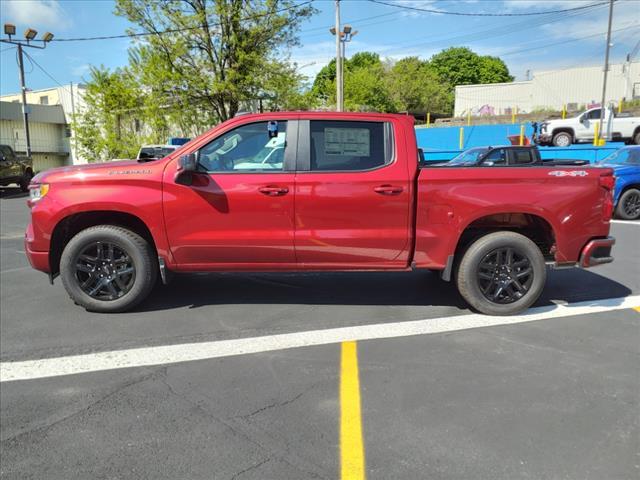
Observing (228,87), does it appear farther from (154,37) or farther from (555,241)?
(555,241)

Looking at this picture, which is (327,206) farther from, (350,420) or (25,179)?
(25,179)

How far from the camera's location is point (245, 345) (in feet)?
13.2

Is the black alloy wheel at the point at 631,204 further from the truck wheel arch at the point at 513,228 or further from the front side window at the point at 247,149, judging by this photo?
the front side window at the point at 247,149

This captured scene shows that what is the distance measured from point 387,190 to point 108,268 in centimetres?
275

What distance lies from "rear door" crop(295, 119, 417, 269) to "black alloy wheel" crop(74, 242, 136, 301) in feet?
5.51

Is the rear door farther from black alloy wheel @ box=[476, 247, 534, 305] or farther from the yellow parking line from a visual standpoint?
the yellow parking line

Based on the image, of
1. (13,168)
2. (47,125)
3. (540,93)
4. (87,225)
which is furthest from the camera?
(540,93)

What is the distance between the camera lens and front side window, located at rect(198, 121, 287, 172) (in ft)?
14.9

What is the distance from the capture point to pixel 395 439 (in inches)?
106

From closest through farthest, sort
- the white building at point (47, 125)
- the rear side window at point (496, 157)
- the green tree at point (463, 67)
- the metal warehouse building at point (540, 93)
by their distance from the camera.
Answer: the rear side window at point (496, 157)
the white building at point (47, 125)
the metal warehouse building at point (540, 93)
the green tree at point (463, 67)

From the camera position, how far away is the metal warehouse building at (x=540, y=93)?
4578cm

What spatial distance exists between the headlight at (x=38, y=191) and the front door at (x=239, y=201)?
1.17 m

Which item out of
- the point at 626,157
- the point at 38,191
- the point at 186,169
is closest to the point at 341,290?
the point at 186,169

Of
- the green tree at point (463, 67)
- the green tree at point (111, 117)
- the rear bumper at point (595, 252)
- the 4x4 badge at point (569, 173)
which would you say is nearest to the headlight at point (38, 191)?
the 4x4 badge at point (569, 173)
